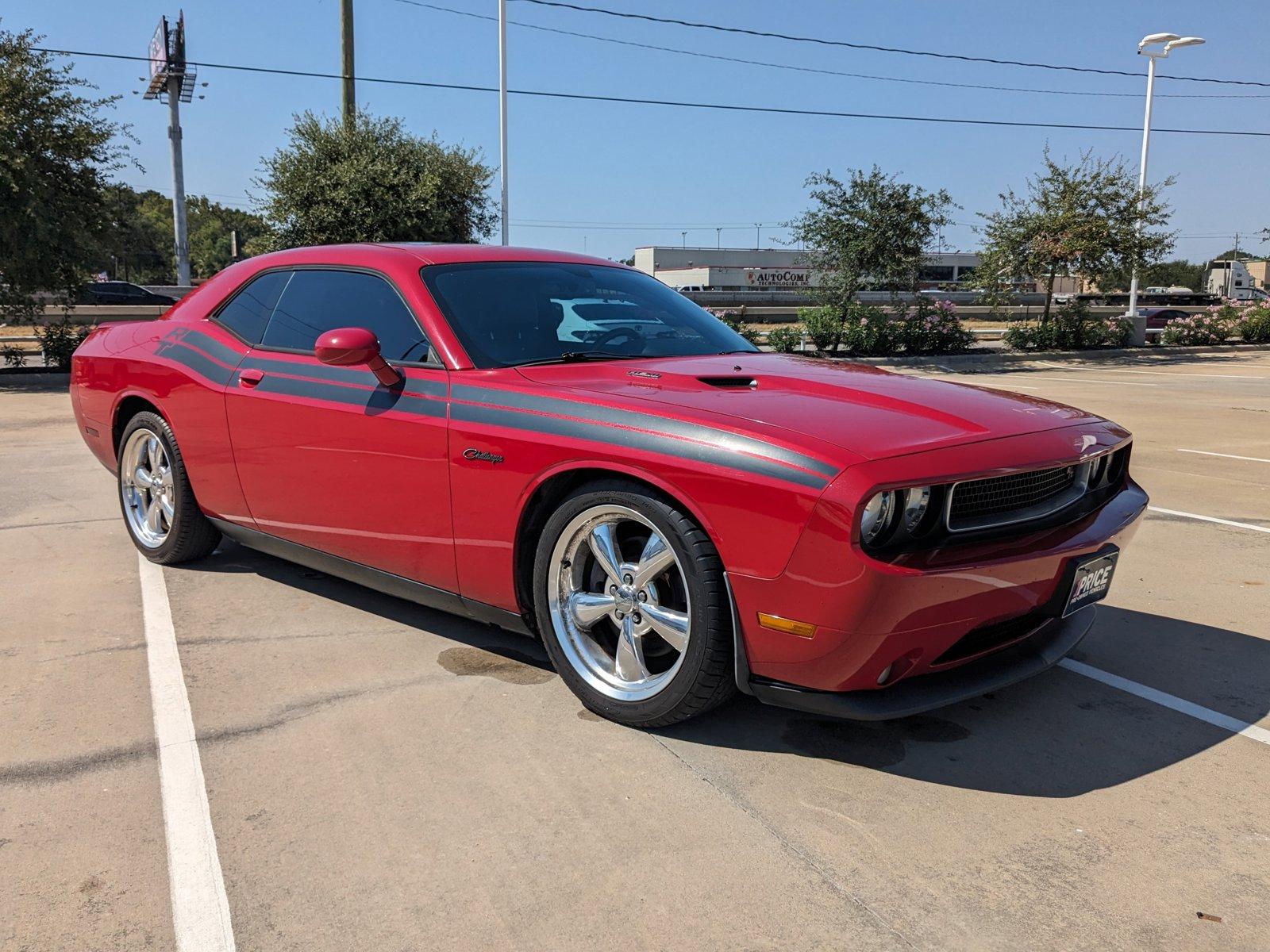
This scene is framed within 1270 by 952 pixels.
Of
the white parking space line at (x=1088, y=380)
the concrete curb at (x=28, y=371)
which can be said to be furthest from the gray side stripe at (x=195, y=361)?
the white parking space line at (x=1088, y=380)

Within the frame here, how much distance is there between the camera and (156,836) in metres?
2.59

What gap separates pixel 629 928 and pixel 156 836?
1.24 meters

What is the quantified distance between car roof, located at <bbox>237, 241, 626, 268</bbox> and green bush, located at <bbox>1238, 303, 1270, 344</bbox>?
30.2 metres

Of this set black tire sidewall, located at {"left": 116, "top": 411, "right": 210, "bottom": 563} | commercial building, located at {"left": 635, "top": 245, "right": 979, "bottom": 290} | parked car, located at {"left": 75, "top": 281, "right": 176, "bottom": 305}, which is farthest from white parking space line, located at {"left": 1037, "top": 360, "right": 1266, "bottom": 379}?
commercial building, located at {"left": 635, "top": 245, "right": 979, "bottom": 290}

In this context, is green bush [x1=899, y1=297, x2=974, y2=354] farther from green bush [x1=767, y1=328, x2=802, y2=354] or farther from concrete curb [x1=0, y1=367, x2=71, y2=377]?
concrete curb [x1=0, y1=367, x2=71, y2=377]

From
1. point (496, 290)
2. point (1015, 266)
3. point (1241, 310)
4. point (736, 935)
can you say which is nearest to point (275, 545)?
point (496, 290)

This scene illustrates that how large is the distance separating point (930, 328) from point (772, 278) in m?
65.0

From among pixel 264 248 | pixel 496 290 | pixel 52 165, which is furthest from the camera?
pixel 264 248

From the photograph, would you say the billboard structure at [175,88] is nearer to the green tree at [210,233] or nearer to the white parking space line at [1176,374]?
the green tree at [210,233]

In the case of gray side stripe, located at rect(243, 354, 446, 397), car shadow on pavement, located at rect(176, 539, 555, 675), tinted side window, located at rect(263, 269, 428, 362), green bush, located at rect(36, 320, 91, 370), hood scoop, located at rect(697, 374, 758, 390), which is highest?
tinted side window, located at rect(263, 269, 428, 362)

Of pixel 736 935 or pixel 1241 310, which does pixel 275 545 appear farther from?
pixel 1241 310

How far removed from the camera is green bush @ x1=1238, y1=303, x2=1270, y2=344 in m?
29.1

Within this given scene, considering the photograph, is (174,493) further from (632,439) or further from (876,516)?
(876,516)

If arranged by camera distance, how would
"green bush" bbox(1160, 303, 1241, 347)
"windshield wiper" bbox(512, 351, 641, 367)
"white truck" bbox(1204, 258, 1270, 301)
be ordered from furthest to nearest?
1. "white truck" bbox(1204, 258, 1270, 301)
2. "green bush" bbox(1160, 303, 1241, 347)
3. "windshield wiper" bbox(512, 351, 641, 367)
